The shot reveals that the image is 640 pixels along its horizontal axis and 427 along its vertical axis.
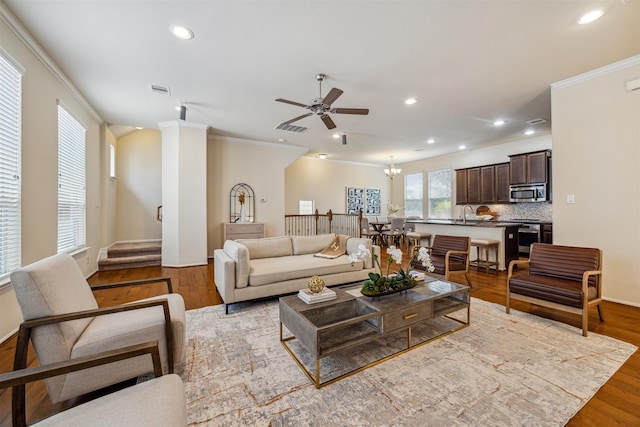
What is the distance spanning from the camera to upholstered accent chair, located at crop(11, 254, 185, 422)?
1399 mm

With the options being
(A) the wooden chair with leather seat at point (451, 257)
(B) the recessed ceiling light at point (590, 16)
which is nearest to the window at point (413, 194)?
(A) the wooden chair with leather seat at point (451, 257)

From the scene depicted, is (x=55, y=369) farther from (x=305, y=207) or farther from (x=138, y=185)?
(x=305, y=207)

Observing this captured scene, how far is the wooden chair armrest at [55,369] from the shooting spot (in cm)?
100

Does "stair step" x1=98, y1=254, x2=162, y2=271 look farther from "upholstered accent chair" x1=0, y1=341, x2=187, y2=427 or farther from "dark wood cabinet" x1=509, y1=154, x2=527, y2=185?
"dark wood cabinet" x1=509, y1=154, x2=527, y2=185

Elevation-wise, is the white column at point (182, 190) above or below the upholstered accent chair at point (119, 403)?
above

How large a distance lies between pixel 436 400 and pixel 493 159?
750cm

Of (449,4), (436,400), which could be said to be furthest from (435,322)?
(449,4)

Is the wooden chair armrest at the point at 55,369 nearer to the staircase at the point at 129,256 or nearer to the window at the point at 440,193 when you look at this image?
the staircase at the point at 129,256

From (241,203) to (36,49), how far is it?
4308 mm

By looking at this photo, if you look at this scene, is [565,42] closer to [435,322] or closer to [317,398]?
[435,322]

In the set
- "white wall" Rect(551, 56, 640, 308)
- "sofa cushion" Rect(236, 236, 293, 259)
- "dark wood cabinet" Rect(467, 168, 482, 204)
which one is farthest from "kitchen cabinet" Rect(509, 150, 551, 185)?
"sofa cushion" Rect(236, 236, 293, 259)

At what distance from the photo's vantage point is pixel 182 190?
547cm

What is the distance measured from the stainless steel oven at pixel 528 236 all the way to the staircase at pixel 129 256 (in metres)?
8.40

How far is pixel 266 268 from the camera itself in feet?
11.0
